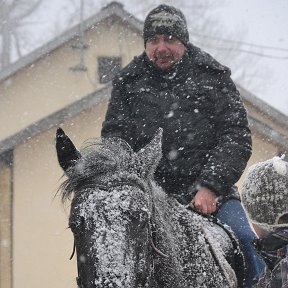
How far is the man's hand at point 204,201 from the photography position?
3.84 metres

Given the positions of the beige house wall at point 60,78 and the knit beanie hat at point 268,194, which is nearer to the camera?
the knit beanie hat at point 268,194

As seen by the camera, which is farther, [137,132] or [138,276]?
[137,132]

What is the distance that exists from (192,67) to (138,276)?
7.32ft

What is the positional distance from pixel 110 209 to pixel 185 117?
1826 mm

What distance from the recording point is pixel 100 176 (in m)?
2.95

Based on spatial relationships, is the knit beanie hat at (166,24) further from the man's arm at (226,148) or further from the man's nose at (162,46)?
the man's arm at (226,148)

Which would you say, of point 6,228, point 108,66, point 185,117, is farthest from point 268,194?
point 108,66

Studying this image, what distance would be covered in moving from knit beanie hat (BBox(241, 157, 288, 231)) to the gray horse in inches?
12.2

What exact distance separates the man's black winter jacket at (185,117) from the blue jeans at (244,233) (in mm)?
132

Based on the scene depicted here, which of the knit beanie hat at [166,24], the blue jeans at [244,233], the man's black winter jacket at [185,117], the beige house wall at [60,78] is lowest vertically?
the blue jeans at [244,233]

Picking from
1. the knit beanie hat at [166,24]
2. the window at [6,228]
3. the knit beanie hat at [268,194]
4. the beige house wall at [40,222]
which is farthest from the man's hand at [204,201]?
the window at [6,228]

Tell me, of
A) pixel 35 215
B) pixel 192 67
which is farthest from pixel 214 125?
pixel 35 215

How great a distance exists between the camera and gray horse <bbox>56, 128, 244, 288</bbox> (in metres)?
2.63

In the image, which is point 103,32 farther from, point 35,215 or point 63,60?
point 35,215
